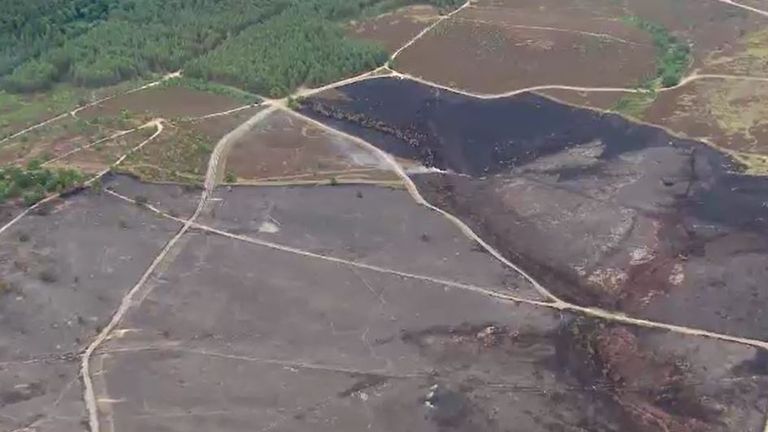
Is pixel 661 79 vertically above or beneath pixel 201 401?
above

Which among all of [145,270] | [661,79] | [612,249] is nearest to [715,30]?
[661,79]

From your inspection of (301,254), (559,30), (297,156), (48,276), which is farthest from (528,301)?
(559,30)

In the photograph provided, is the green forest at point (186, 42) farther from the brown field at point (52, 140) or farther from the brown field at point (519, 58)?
the brown field at point (52, 140)

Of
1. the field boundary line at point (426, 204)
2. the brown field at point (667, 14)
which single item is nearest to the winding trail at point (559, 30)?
the brown field at point (667, 14)

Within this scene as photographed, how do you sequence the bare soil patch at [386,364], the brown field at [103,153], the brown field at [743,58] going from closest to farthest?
the bare soil patch at [386,364], the brown field at [103,153], the brown field at [743,58]

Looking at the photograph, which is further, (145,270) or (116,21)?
(116,21)

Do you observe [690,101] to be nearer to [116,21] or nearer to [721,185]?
[721,185]
